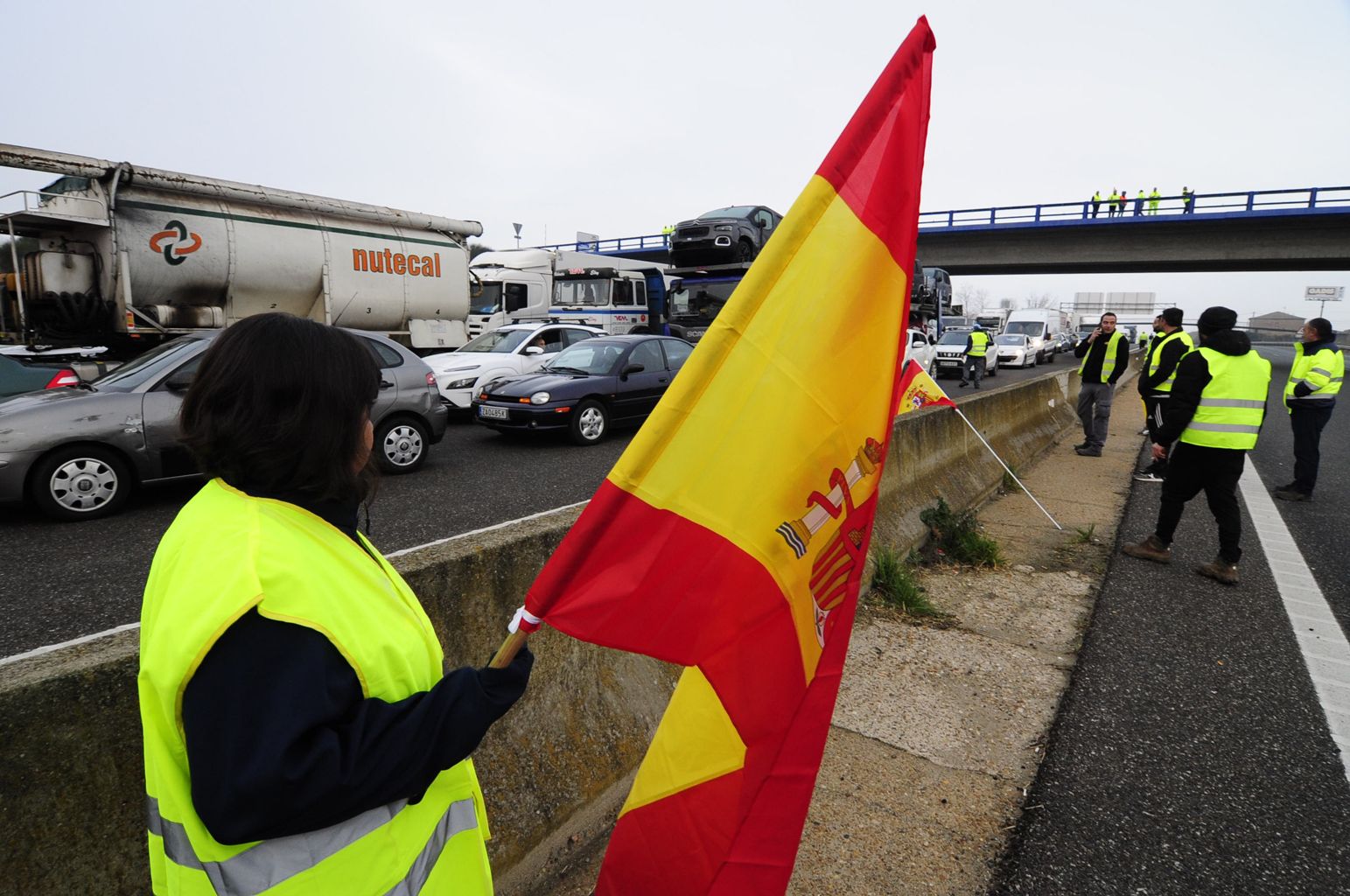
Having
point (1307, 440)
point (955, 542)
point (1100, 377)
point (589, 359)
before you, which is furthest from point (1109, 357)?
point (589, 359)

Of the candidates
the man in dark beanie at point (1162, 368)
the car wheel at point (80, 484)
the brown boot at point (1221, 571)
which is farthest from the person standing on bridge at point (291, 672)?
the man in dark beanie at point (1162, 368)

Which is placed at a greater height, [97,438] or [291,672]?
[291,672]

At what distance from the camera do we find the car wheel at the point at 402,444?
8039 millimetres

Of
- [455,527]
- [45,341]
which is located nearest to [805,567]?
[455,527]

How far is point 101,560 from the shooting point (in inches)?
205

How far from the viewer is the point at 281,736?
96cm

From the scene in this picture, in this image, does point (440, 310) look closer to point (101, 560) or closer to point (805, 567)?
point (101, 560)

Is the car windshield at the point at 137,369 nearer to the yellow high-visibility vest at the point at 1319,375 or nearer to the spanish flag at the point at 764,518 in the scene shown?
the spanish flag at the point at 764,518

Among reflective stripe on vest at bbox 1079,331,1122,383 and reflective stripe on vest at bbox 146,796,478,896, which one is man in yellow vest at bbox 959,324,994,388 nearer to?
reflective stripe on vest at bbox 1079,331,1122,383

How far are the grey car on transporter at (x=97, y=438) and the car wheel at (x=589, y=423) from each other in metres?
4.10

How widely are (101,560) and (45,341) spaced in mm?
7104

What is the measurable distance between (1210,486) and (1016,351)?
27.7 m

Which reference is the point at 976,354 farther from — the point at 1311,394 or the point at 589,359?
the point at 589,359

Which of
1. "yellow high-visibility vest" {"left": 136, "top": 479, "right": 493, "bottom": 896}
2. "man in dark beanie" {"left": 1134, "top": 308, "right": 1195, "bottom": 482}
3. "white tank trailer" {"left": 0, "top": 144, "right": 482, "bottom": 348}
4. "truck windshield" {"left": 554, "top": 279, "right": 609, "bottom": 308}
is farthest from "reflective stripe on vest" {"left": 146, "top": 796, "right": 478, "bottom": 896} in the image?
"truck windshield" {"left": 554, "top": 279, "right": 609, "bottom": 308}
